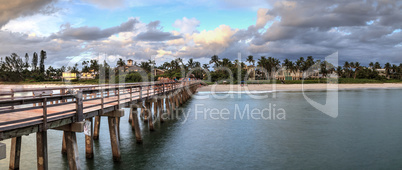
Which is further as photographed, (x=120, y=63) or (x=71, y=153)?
(x=120, y=63)

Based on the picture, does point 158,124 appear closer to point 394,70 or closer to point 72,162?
point 72,162

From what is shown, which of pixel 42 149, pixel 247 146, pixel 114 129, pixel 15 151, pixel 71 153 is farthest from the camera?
pixel 247 146

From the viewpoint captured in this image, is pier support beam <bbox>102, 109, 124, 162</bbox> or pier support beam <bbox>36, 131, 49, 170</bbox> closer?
pier support beam <bbox>36, 131, 49, 170</bbox>

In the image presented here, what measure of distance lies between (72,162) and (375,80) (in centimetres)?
12073

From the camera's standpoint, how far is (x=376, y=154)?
15.2 meters

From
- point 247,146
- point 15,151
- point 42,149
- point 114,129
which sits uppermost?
point 42,149

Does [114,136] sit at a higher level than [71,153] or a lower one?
lower

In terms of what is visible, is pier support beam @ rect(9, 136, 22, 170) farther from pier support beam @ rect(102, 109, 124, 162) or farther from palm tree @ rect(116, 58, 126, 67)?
palm tree @ rect(116, 58, 126, 67)

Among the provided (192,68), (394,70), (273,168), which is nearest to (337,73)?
(394,70)

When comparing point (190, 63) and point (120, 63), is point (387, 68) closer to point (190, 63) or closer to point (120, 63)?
point (190, 63)

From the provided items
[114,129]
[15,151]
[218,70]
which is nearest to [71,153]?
[15,151]

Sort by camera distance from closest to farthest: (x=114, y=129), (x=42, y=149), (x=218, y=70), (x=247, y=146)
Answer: (x=42, y=149) < (x=114, y=129) < (x=247, y=146) < (x=218, y=70)

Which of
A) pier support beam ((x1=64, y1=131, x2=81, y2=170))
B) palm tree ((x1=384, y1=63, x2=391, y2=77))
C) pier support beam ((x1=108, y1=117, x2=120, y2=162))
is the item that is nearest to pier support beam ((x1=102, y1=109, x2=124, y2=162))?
pier support beam ((x1=108, y1=117, x2=120, y2=162))

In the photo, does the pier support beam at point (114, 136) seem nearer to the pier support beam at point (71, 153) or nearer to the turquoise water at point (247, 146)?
the turquoise water at point (247, 146)
